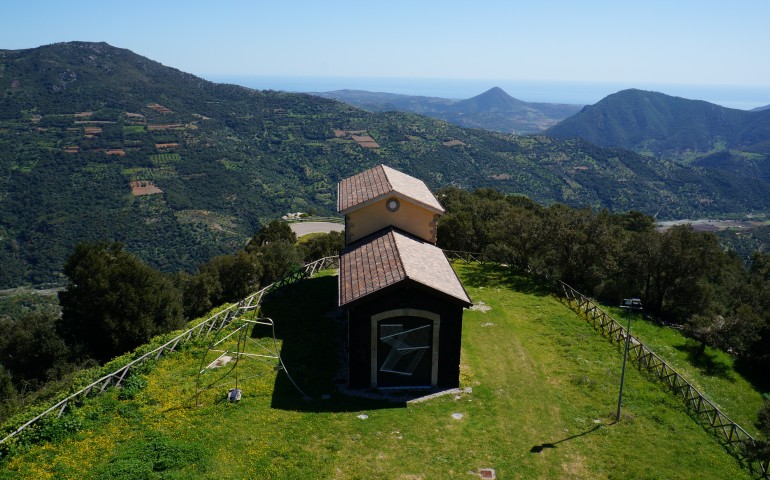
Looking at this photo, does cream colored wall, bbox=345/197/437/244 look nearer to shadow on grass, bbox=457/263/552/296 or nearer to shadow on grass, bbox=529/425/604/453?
shadow on grass, bbox=457/263/552/296

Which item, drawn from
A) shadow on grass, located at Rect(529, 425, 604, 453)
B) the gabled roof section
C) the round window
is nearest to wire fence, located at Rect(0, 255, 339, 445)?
the gabled roof section

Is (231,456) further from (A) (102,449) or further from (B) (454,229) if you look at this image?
(B) (454,229)

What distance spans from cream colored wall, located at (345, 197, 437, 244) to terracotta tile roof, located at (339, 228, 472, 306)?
88 cm

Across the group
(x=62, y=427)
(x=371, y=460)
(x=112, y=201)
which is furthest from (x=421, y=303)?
(x=112, y=201)

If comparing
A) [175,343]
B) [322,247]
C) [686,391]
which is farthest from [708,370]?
[322,247]

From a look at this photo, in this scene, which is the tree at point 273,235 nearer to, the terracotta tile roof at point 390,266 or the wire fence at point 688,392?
the terracotta tile roof at point 390,266

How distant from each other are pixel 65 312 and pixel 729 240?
183 m

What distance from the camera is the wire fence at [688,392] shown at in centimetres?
1678

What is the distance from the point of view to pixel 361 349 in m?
20.3

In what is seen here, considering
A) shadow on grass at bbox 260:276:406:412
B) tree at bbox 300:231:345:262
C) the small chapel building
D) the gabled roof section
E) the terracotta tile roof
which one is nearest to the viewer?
shadow on grass at bbox 260:276:406:412

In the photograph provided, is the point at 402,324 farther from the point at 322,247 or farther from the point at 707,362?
the point at 322,247

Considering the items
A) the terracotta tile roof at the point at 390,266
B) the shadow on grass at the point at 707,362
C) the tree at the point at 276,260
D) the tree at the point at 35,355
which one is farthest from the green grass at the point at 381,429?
the tree at the point at 276,260

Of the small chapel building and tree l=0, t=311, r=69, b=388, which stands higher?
the small chapel building

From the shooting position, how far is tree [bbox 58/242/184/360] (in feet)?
105
